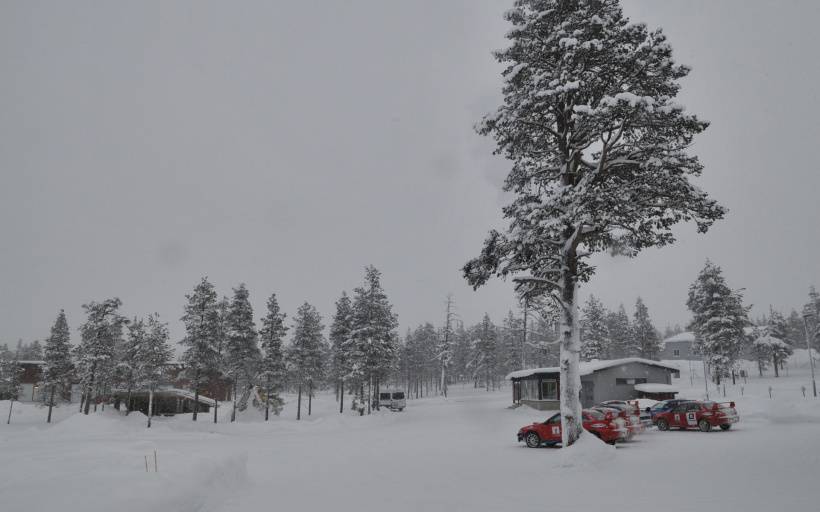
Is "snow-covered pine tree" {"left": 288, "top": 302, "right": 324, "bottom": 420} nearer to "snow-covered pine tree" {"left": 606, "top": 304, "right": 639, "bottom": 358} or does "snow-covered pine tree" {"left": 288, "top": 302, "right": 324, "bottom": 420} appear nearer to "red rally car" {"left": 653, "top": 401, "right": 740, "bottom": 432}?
"red rally car" {"left": 653, "top": 401, "right": 740, "bottom": 432}

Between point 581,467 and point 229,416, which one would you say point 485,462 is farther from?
point 229,416

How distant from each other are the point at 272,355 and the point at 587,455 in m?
38.8

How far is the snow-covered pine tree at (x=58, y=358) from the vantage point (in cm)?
5278

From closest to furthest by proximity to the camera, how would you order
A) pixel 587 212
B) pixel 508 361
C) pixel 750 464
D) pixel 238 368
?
pixel 750 464 < pixel 587 212 < pixel 238 368 < pixel 508 361

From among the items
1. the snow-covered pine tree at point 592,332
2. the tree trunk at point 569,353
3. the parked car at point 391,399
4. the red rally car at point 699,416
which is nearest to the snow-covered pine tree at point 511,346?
the snow-covered pine tree at point 592,332

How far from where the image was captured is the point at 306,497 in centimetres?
1050

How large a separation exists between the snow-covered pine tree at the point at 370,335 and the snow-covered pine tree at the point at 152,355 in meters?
17.9

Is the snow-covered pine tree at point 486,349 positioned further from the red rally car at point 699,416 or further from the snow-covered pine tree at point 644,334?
the red rally car at point 699,416

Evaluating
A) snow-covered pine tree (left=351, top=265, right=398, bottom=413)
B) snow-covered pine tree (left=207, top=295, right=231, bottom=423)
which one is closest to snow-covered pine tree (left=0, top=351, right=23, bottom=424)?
snow-covered pine tree (left=207, top=295, right=231, bottom=423)

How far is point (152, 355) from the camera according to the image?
43.6 metres

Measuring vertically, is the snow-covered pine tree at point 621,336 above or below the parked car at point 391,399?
above

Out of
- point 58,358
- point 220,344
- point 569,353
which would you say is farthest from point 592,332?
point 58,358

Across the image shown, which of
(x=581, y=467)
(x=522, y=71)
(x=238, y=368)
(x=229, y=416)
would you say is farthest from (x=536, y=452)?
(x=229, y=416)

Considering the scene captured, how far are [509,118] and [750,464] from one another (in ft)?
39.4
